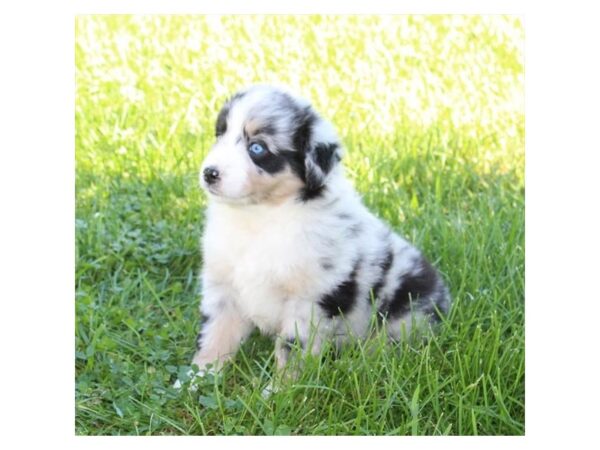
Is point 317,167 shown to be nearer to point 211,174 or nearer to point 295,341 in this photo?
point 211,174

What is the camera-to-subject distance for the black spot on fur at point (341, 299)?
15.5ft

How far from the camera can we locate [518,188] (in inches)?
249

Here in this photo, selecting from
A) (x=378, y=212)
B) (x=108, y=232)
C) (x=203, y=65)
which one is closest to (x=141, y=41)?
(x=203, y=65)

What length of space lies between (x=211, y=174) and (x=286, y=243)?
0.54m

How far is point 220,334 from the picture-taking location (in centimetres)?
504

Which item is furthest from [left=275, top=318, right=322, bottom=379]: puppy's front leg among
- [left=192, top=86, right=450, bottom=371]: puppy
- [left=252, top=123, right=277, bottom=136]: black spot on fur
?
[left=252, top=123, right=277, bottom=136]: black spot on fur

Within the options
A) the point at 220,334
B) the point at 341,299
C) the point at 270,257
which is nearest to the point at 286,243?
the point at 270,257

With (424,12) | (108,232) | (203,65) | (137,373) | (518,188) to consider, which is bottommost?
(137,373)

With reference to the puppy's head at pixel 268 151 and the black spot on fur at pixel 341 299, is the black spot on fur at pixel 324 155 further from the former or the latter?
the black spot on fur at pixel 341 299

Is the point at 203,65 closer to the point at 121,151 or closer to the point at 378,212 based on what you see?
the point at 121,151

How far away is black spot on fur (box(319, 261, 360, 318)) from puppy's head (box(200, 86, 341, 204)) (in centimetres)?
45

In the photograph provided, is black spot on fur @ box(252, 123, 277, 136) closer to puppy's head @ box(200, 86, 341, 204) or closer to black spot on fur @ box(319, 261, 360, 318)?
puppy's head @ box(200, 86, 341, 204)

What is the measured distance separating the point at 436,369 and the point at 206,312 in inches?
47.5

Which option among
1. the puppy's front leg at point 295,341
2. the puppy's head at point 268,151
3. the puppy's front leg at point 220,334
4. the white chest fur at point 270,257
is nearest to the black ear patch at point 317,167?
the puppy's head at point 268,151
